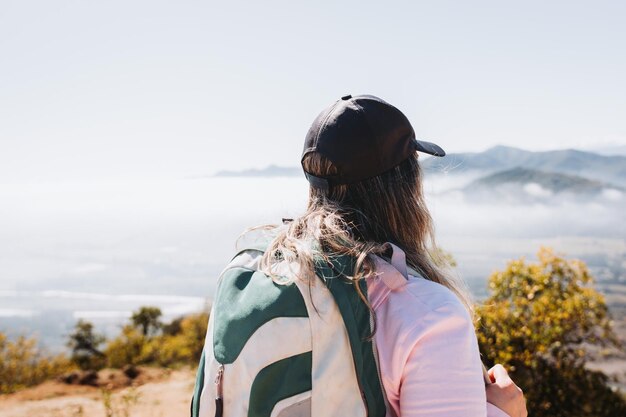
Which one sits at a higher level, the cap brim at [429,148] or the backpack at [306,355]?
the cap brim at [429,148]

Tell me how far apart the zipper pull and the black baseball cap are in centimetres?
52

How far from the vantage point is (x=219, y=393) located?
4.29 ft

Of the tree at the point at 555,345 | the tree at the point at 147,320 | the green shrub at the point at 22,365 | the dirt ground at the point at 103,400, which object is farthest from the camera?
the tree at the point at 147,320

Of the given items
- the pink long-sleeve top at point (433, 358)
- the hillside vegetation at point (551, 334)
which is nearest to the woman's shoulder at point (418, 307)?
the pink long-sleeve top at point (433, 358)

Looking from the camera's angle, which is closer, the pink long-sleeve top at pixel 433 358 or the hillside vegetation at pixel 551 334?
the pink long-sleeve top at pixel 433 358

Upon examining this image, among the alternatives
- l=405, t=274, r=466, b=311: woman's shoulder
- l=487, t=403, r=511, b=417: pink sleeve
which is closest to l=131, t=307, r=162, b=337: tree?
l=487, t=403, r=511, b=417: pink sleeve

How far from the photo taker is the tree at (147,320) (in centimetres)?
1395

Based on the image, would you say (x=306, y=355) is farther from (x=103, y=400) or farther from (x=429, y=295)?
(x=103, y=400)

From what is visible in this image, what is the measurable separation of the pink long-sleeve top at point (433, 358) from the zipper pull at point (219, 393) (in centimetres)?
36

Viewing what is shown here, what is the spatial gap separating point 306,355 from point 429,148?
0.66m

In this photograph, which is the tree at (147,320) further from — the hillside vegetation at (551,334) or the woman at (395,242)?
the woman at (395,242)

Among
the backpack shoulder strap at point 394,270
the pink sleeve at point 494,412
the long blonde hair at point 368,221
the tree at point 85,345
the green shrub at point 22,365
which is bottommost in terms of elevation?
the tree at point 85,345

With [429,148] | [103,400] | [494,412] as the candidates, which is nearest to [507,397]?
[494,412]

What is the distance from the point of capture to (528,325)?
205 inches
